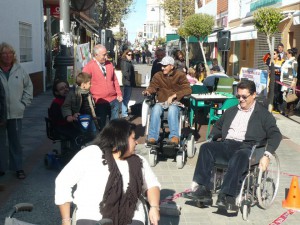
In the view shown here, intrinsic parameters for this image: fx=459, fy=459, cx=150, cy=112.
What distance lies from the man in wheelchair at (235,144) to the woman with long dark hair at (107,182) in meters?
1.71

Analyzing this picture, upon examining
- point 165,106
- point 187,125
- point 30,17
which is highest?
point 30,17

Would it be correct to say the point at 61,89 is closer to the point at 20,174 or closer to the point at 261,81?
the point at 20,174

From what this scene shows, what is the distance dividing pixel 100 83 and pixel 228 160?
303 centimetres

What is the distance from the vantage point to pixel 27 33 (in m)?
15.5

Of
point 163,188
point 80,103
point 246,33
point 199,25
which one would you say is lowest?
point 163,188

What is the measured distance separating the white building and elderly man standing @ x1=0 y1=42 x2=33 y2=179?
22.0ft

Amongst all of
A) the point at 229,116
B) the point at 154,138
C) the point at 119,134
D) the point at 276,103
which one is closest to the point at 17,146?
the point at 154,138

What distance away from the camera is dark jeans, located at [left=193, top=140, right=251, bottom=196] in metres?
4.68

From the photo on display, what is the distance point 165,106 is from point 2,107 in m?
2.54

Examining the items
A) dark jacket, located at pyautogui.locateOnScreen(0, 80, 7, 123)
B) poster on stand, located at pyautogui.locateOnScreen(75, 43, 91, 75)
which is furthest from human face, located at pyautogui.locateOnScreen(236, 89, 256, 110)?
poster on stand, located at pyautogui.locateOnScreen(75, 43, 91, 75)

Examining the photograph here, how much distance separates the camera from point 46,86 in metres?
18.1

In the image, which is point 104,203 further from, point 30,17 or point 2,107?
point 30,17

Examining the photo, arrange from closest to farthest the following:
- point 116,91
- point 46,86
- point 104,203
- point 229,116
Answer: point 104,203 → point 229,116 → point 116,91 → point 46,86

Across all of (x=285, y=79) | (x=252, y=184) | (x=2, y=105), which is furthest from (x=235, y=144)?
(x=285, y=79)
